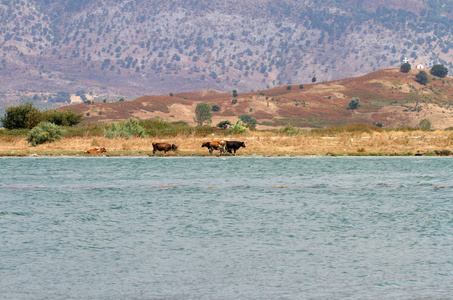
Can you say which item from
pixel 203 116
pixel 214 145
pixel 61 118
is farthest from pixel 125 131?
pixel 203 116

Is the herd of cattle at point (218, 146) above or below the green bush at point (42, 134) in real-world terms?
below

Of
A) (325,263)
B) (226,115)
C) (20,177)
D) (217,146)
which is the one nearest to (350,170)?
(217,146)

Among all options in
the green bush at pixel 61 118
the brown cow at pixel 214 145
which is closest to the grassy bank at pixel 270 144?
the brown cow at pixel 214 145

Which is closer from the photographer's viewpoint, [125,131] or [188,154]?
[188,154]

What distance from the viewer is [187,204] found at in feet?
88.7

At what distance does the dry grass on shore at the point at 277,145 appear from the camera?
57.6 meters

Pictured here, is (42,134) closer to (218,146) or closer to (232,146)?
(218,146)

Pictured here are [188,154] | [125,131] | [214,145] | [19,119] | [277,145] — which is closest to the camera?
[214,145]

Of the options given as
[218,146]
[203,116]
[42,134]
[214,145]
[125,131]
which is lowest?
[218,146]

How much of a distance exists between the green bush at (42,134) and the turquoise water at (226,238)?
76.1 ft

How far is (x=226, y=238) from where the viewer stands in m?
18.9

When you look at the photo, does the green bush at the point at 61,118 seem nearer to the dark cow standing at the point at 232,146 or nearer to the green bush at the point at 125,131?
the green bush at the point at 125,131

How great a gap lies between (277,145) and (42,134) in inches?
911

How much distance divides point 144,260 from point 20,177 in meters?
26.3
